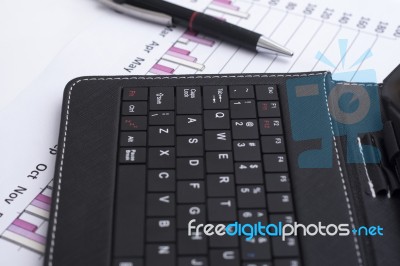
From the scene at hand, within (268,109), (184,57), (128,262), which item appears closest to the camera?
(128,262)

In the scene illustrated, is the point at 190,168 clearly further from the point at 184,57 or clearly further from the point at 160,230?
the point at 184,57

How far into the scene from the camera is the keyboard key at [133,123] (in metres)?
0.51

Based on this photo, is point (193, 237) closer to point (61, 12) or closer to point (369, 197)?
point (369, 197)

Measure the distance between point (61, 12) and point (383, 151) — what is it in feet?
1.43

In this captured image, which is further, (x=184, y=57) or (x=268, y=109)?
(x=184, y=57)

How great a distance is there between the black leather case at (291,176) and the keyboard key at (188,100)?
0.5 inches

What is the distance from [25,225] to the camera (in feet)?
1.56

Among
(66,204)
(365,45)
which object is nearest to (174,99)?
(66,204)

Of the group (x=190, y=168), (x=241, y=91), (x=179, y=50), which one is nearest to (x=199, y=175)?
(x=190, y=168)

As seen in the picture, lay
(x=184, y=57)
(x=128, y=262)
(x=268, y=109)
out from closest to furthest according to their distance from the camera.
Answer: (x=128, y=262) < (x=268, y=109) < (x=184, y=57)

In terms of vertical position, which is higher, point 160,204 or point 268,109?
point 268,109

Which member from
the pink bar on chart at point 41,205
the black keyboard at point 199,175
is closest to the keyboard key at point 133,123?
the black keyboard at point 199,175

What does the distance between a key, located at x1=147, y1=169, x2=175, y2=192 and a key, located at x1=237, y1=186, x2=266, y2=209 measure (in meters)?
0.06

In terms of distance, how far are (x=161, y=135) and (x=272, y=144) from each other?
0.11 meters
